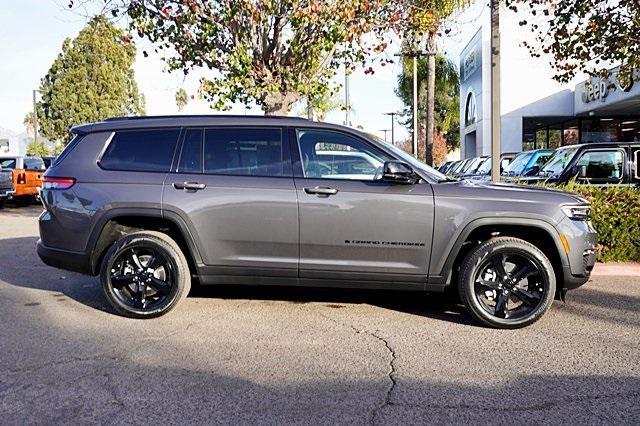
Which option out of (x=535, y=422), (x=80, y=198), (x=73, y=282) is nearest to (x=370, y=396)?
(x=535, y=422)

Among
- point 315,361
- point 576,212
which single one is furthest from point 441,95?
point 315,361

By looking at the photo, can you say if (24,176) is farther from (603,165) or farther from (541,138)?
(541,138)

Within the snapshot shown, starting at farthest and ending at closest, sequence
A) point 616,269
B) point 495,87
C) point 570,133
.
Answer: point 570,133
point 495,87
point 616,269

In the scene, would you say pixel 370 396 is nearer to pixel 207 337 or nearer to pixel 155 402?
pixel 155 402

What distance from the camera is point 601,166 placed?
10102mm

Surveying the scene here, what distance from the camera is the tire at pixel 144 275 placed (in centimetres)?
557

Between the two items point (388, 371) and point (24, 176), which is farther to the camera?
point (24, 176)

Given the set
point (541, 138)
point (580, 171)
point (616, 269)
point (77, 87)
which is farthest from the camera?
point (77, 87)

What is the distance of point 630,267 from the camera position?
25.7 ft

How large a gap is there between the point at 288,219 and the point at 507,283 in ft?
6.80

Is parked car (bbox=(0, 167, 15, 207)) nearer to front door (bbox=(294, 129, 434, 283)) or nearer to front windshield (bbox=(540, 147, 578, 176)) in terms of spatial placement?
front windshield (bbox=(540, 147, 578, 176))

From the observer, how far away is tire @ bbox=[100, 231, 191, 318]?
5566 mm

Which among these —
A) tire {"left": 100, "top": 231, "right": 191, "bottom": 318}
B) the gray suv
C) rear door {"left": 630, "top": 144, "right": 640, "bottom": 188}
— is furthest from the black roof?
rear door {"left": 630, "top": 144, "right": 640, "bottom": 188}

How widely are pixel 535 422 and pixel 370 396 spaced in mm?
1014
